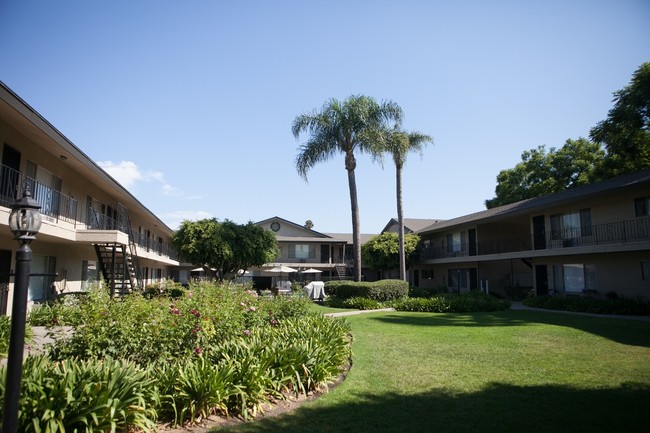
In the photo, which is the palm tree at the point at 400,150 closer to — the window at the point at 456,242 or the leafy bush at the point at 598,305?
the window at the point at 456,242

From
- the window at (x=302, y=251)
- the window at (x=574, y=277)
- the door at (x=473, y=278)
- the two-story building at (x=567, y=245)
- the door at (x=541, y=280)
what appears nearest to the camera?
the two-story building at (x=567, y=245)

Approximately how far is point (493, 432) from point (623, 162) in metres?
30.6

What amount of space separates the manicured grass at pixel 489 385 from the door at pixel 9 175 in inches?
421

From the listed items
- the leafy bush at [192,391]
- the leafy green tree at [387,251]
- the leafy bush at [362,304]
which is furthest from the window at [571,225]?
the leafy bush at [192,391]

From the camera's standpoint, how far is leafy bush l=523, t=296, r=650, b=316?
1731cm

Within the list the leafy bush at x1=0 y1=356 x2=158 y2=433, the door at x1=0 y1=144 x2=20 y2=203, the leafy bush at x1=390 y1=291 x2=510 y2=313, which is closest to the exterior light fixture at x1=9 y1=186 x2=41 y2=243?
the leafy bush at x1=0 y1=356 x2=158 y2=433

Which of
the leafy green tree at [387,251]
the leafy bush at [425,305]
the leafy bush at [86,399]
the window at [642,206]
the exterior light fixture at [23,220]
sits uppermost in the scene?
the window at [642,206]

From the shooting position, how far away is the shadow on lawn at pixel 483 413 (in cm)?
521

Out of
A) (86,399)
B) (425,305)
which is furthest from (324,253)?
(86,399)

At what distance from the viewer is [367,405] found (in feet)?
20.0

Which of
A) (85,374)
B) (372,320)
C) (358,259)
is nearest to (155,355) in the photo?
(85,374)

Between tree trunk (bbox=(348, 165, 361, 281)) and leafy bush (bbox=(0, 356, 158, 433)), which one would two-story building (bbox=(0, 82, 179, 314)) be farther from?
tree trunk (bbox=(348, 165, 361, 281))

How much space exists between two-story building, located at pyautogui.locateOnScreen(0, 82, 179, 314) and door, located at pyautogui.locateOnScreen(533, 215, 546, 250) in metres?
23.2

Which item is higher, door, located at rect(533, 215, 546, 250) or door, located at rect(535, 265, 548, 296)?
door, located at rect(533, 215, 546, 250)
